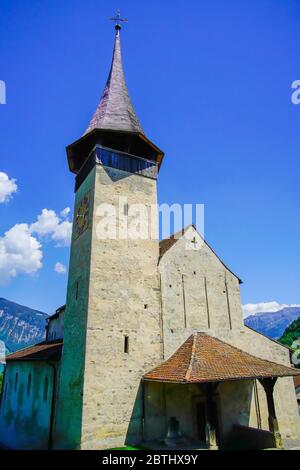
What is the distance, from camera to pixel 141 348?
1385cm

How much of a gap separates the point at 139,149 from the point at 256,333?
12034 millimetres

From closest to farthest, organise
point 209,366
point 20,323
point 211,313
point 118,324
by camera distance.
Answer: point 209,366, point 118,324, point 211,313, point 20,323

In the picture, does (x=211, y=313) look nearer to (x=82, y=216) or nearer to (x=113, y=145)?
(x=82, y=216)

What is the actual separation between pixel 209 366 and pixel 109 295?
16.5 ft

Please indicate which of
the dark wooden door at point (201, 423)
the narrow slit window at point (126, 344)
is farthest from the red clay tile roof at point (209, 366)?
the dark wooden door at point (201, 423)

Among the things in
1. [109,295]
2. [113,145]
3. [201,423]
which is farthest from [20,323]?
[201,423]

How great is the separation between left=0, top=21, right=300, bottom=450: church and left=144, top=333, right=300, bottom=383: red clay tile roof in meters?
0.07

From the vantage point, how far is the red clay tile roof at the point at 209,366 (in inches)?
456

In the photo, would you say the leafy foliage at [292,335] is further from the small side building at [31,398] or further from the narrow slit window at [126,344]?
the narrow slit window at [126,344]

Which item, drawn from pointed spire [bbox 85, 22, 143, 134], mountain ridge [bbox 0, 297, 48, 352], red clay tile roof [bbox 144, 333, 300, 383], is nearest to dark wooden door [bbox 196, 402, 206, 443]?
red clay tile roof [bbox 144, 333, 300, 383]

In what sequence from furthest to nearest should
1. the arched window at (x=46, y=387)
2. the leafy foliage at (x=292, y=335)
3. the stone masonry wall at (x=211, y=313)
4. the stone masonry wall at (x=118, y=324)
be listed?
the leafy foliage at (x=292, y=335)
the arched window at (x=46, y=387)
the stone masonry wall at (x=211, y=313)
the stone masonry wall at (x=118, y=324)

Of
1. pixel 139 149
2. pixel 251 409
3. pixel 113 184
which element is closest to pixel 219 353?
pixel 251 409

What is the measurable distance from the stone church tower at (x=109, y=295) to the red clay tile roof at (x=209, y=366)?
107cm

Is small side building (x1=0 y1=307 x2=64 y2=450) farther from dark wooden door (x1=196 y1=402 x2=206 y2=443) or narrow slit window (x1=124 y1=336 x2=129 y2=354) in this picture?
dark wooden door (x1=196 y1=402 x2=206 y2=443)
